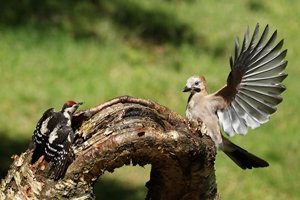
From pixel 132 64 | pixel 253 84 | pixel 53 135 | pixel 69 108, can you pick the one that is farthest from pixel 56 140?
pixel 132 64

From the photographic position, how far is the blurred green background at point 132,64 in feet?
32.4

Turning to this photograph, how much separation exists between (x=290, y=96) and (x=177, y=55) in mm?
2028

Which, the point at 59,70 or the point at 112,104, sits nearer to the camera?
the point at 112,104

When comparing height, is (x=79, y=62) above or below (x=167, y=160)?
above

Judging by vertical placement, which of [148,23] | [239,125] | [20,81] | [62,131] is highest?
[148,23]

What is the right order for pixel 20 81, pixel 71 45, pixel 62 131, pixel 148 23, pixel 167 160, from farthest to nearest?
pixel 148 23
pixel 71 45
pixel 20 81
pixel 167 160
pixel 62 131

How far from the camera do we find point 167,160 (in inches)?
151

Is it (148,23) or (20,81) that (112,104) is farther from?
(148,23)

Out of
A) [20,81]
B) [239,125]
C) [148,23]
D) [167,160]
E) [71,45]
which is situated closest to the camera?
[167,160]

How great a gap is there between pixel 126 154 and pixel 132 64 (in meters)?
8.92

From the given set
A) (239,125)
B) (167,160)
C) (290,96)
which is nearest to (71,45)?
(290,96)

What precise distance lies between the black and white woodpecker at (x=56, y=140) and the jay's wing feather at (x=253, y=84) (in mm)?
1758

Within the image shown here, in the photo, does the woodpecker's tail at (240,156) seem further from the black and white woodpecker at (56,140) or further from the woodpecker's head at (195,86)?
the black and white woodpecker at (56,140)

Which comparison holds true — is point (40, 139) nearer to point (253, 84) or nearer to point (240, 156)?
point (253, 84)
